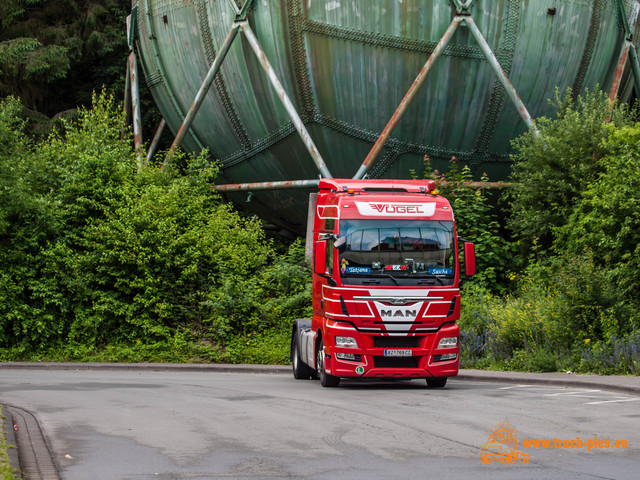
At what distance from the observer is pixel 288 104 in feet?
72.5

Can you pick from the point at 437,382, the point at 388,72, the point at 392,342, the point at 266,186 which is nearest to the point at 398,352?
the point at 392,342

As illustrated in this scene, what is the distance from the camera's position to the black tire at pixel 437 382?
14594mm

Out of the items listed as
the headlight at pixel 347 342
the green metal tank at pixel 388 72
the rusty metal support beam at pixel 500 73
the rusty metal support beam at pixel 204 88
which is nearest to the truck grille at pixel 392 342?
the headlight at pixel 347 342

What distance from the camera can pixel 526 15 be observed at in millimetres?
22266

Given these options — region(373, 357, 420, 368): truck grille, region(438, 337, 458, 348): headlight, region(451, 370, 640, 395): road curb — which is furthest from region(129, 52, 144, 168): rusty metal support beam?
region(438, 337, 458, 348): headlight

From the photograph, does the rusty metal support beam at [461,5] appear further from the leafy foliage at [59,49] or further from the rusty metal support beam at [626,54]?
the leafy foliage at [59,49]

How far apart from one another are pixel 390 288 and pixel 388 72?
964 centimetres

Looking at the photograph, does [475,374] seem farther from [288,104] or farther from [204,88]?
[204,88]

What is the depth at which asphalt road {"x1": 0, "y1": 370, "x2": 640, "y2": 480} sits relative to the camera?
285 inches

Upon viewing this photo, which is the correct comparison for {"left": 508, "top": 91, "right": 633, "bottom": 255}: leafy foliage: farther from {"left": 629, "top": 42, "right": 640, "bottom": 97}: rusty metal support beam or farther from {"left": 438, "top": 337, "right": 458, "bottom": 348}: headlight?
{"left": 438, "top": 337, "right": 458, "bottom": 348}: headlight

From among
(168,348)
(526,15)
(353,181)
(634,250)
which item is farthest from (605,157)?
(168,348)

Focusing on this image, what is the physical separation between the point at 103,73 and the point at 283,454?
31752mm

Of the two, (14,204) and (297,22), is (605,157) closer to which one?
(297,22)

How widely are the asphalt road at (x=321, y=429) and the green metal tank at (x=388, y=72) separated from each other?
9.38 meters
